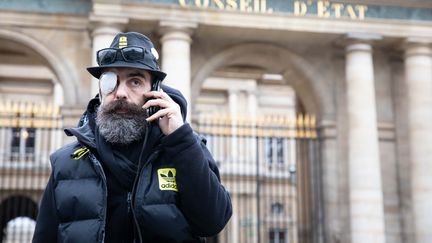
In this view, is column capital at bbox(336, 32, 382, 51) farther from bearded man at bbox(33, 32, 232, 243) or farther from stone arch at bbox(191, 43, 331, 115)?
bearded man at bbox(33, 32, 232, 243)

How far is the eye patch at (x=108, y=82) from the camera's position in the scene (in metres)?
2.37

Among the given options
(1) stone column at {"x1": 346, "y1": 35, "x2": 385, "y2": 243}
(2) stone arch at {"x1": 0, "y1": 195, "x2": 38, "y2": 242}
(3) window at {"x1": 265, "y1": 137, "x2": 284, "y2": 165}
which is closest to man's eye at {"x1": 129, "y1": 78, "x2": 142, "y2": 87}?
(1) stone column at {"x1": 346, "y1": 35, "x2": 385, "y2": 243}

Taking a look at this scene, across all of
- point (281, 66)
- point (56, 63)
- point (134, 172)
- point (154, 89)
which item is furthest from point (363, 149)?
point (134, 172)

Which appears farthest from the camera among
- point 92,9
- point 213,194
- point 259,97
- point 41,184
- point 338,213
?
point 259,97

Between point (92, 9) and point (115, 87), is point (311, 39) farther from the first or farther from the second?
point (115, 87)

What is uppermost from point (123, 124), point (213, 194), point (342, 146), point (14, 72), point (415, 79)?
point (14, 72)

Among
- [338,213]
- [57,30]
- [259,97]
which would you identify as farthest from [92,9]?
[259,97]

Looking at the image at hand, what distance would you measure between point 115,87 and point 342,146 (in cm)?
1258

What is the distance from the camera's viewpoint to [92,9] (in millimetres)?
13375

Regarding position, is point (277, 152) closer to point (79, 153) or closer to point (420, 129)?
point (420, 129)

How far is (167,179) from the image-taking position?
2291mm

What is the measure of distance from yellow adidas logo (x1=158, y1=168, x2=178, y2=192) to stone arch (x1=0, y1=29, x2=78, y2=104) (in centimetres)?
1164

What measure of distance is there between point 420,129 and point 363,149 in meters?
1.49

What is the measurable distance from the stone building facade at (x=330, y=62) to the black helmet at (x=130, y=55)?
10085mm
